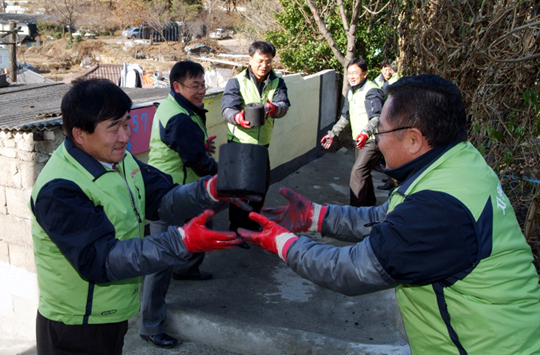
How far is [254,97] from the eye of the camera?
4.92 meters

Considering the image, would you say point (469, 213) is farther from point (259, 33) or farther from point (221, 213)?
point (259, 33)

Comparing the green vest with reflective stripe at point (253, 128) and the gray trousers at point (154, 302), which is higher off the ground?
the green vest with reflective stripe at point (253, 128)

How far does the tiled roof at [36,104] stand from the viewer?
362cm

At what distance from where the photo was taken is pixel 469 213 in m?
1.54

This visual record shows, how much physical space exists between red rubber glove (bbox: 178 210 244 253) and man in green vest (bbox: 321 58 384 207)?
3.79 m

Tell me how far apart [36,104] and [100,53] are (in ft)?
133

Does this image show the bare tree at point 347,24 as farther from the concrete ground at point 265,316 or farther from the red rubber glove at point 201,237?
the red rubber glove at point 201,237

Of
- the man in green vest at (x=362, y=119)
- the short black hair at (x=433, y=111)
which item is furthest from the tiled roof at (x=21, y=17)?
the short black hair at (x=433, y=111)

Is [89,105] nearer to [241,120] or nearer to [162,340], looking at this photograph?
[162,340]

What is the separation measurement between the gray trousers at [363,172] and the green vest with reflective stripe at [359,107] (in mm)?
256

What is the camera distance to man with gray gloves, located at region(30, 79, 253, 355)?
1.86 meters

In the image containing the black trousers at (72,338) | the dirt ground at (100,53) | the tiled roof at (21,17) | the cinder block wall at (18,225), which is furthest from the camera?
the tiled roof at (21,17)

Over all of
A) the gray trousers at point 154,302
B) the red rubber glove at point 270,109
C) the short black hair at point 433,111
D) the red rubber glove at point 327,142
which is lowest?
the gray trousers at point 154,302

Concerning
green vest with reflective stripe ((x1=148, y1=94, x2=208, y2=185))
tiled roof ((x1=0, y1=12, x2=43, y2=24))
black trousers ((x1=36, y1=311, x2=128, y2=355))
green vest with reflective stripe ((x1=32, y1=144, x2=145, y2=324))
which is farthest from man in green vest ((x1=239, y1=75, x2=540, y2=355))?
tiled roof ((x1=0, y1=12, x2=43, y2=24))
